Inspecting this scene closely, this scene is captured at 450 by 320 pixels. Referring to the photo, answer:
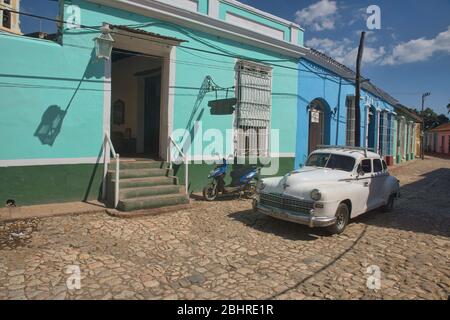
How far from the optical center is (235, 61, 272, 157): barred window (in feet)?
35.2

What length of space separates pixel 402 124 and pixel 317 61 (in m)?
18.0

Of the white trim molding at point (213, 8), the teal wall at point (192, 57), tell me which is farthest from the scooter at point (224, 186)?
the white trim molding at point (213, 8)

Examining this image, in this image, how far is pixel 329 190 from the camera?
20.5 ft

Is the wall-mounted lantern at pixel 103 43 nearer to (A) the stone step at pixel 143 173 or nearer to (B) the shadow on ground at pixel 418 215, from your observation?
(A) the stone step at pixel 143 173

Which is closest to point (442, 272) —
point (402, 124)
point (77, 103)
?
point (77, 103)

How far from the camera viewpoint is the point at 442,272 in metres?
4.91

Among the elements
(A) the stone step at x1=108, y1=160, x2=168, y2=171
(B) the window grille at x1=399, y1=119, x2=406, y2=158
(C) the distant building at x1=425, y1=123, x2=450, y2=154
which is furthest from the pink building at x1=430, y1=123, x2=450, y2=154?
(A) the stone step at x1=108, y1=160, x2=168, y2=171

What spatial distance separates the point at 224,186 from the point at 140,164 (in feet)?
7.81

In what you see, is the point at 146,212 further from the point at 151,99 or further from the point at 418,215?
the point at 418,215

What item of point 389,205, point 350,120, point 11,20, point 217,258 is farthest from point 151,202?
point 11,20

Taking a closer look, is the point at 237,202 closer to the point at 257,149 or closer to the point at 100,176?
the point at 257,149

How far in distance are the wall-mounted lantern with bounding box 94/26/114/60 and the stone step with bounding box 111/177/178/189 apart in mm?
2760

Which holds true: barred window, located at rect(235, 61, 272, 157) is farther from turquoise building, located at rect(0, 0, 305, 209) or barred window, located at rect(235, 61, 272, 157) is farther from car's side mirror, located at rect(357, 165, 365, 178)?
car's side mirror, located at rect(357, 165, 365, 178)

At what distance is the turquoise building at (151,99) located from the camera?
6.96m
